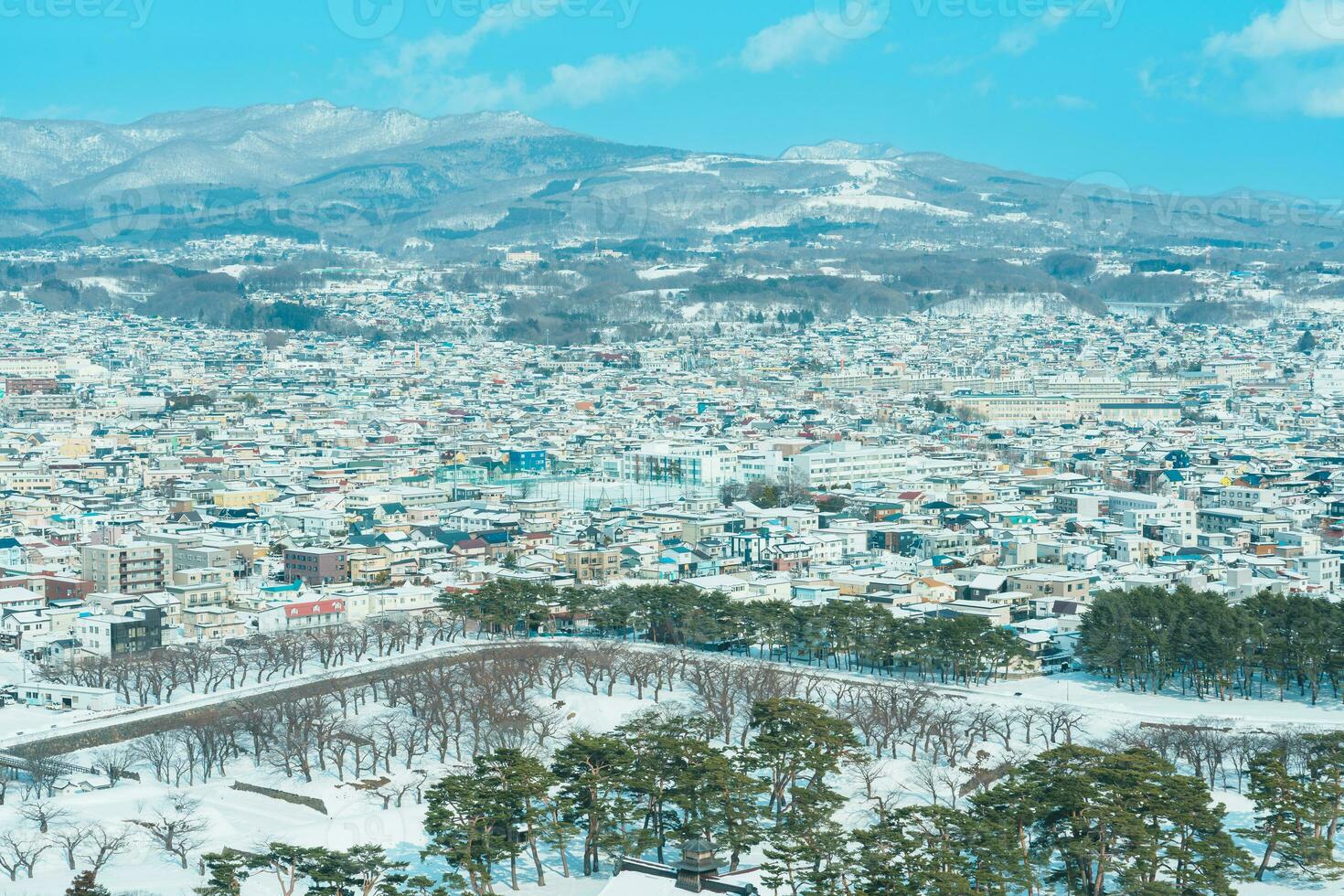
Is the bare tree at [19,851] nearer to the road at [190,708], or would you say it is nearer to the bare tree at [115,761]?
the bare tree at [115,761]

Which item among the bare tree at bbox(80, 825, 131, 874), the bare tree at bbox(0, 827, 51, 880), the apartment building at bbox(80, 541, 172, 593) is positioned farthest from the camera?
the apartment building at bbox(80, 541, 172, 593)

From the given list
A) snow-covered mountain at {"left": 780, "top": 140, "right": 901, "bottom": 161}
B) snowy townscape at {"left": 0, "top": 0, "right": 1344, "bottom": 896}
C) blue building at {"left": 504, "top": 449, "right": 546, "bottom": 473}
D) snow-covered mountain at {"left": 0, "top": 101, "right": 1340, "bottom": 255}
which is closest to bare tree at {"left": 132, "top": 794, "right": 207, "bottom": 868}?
A: snowy townscape at {"left": 0, "top": 0, "right": 1344, "bottom": 896}

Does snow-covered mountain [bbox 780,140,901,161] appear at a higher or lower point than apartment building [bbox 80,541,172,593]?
higher

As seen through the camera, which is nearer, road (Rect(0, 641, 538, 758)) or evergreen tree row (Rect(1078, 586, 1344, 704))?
road (Rect(0, 641, 538, 758))

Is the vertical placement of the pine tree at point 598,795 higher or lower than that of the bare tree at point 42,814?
higher

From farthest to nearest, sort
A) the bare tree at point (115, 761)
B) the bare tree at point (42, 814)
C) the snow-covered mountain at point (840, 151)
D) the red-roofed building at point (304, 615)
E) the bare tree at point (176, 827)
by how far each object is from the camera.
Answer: the snow-covered mountain at point (840, 151), the red-roofed building at point (304, 615), the bare tree at point (115, 761), the bare tree at point (42, 814), the bare tree at point (176, 827)

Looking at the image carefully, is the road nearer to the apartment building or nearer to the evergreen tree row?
the apartment building

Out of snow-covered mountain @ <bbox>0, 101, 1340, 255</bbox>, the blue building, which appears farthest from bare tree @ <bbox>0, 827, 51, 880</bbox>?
snow-covered mountain @ <bbox>0, 101, 1340, 255</bbox>

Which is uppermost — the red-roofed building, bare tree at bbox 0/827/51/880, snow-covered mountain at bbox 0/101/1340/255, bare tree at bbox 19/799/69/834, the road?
snow-covered mountain at bbox 0/101/1340/255

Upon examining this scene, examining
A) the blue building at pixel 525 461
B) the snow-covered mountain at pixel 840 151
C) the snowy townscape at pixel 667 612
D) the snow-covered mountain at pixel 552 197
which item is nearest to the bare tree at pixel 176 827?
the snowy townscape at pixel 667 612

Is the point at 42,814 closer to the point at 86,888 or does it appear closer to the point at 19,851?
the point at 19,851

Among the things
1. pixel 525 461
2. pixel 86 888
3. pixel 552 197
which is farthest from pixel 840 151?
pixel 86 888

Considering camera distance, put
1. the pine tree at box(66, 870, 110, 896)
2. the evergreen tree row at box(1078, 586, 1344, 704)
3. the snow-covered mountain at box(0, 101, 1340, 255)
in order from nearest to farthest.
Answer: the pine tree at box(66, 870, 110, 896)
the evergreen tree row at box(1078, 586, 1344, 704)
the snow-covered mountain at box(0, 101, 1340, 255)
